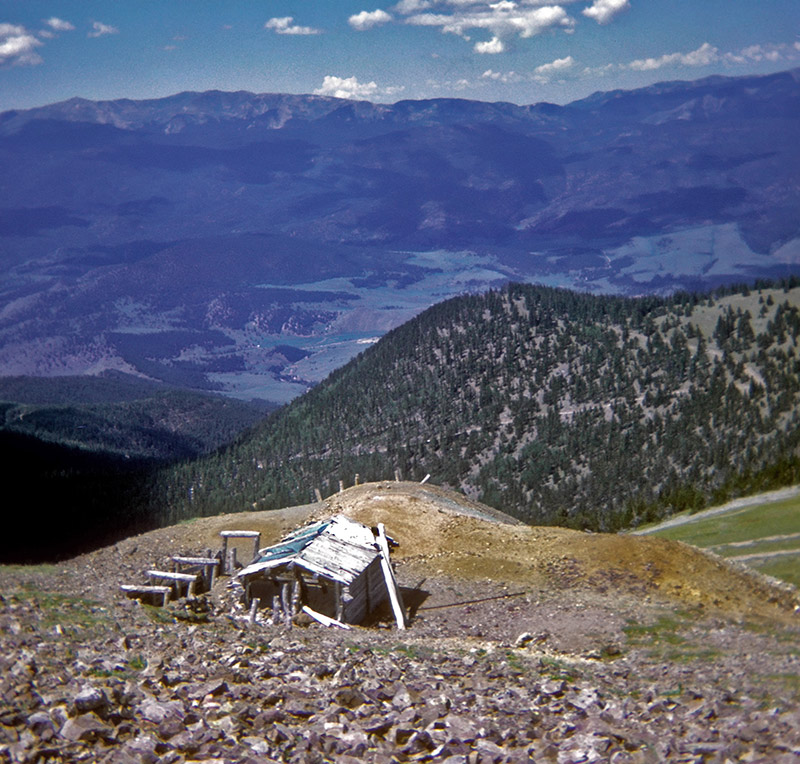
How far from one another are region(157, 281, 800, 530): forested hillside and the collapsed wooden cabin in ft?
172

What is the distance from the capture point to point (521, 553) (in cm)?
3819

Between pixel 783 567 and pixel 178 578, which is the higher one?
pixel 178 578

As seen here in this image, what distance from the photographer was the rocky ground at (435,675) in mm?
14125

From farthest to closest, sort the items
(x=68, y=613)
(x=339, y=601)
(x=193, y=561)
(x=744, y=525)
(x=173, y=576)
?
(x=744, y=525)
(x=193, y=561)
(x=173, y=576)
(x=339, y=601)
(x=68, y=613)

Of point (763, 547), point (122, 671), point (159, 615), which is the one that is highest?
point (122, 671)

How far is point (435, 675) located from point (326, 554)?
1363 centimetres

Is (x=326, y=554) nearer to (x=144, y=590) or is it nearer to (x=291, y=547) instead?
(x=291, y=547)

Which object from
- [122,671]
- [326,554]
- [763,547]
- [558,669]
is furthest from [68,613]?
[763,547]

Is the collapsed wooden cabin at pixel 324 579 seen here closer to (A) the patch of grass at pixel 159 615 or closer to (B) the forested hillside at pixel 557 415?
(A) the patch of grass at pixel 159 615

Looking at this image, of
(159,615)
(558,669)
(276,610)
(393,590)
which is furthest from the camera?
(393,590)

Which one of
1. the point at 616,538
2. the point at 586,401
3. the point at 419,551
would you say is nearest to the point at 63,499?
the point at 586,401

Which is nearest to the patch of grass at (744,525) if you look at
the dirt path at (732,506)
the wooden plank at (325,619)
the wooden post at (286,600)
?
the dirt path at (732,506)

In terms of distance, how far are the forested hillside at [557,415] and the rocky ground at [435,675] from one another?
51.2 meters

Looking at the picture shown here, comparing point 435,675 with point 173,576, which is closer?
point 435,675
